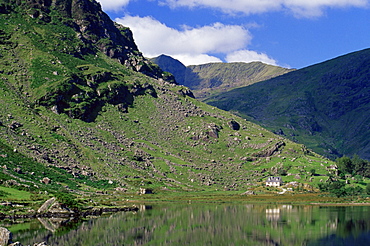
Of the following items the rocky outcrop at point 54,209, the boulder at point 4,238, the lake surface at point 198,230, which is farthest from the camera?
the rocky outcrop at point 54,209

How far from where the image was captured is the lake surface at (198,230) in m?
82.1

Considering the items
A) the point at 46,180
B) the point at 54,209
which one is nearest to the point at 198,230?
the point at 54,209

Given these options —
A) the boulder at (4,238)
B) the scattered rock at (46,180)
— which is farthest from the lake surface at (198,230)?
the scattered rock at (46,180)

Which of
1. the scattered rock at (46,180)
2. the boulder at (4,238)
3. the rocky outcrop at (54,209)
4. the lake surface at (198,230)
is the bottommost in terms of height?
the lake surface at (198,230)

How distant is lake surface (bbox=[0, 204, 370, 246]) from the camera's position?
8206 cm

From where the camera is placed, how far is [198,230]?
9800 centimetres

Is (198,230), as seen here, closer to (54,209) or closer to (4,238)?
(54,209)

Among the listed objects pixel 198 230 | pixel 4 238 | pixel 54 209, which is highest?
pixel 4 238

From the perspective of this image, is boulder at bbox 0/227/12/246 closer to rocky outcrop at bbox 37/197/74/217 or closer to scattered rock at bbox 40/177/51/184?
rocky outcrop at bbox 37/197/74/217

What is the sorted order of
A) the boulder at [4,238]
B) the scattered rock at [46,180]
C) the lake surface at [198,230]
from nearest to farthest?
the boulder at [4,238] → the lake surface at [198,230] → the scattered rock at [46,180]

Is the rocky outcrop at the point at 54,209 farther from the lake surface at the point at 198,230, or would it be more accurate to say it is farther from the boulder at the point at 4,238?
the boulder at the point at 4,238

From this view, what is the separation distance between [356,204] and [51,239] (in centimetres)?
13553

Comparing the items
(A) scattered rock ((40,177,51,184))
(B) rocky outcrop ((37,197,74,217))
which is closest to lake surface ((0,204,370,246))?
(B) rocky outcrop ((37,197,74,217))

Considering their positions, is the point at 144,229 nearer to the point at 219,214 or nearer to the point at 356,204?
the point at 219,214
